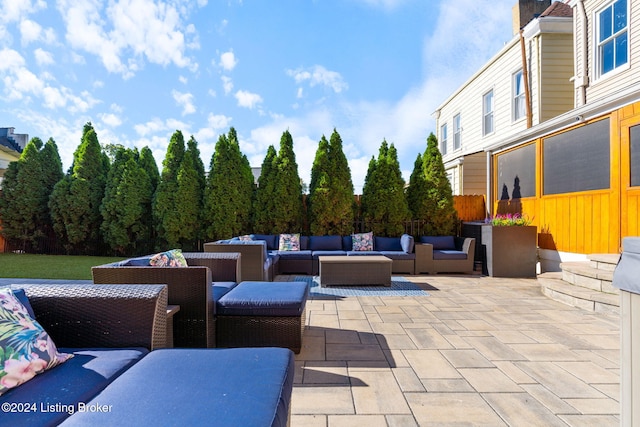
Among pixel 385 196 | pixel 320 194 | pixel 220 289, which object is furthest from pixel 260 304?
pixel 385 196

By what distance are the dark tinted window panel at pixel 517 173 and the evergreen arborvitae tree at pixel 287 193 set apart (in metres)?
5.24

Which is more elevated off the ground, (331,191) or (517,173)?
(517,173)

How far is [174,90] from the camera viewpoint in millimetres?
8734

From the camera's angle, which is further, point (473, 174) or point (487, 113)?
point (473, 174)

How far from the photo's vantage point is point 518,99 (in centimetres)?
915

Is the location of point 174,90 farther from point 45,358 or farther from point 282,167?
point 45,358

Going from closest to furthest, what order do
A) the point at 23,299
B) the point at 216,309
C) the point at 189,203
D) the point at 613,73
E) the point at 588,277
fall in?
the point at 23,299, the point at 216,309, the point at 588,277, the point at 613,73, the point at 189,203

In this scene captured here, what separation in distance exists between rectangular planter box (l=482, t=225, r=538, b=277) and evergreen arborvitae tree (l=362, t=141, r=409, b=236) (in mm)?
2340

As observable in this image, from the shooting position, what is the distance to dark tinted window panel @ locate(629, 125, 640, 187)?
510cm

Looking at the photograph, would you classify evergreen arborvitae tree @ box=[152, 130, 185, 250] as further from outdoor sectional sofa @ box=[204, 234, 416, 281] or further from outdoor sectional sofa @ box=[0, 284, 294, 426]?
outdoor sectional sofa @ box=[0, 284, 294, 426]

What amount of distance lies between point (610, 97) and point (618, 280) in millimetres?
5821

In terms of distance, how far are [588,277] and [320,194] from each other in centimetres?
559

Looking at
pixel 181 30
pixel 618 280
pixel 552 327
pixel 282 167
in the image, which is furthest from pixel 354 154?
pixel 618 280

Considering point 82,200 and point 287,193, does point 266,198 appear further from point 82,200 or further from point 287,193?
point 82,200
